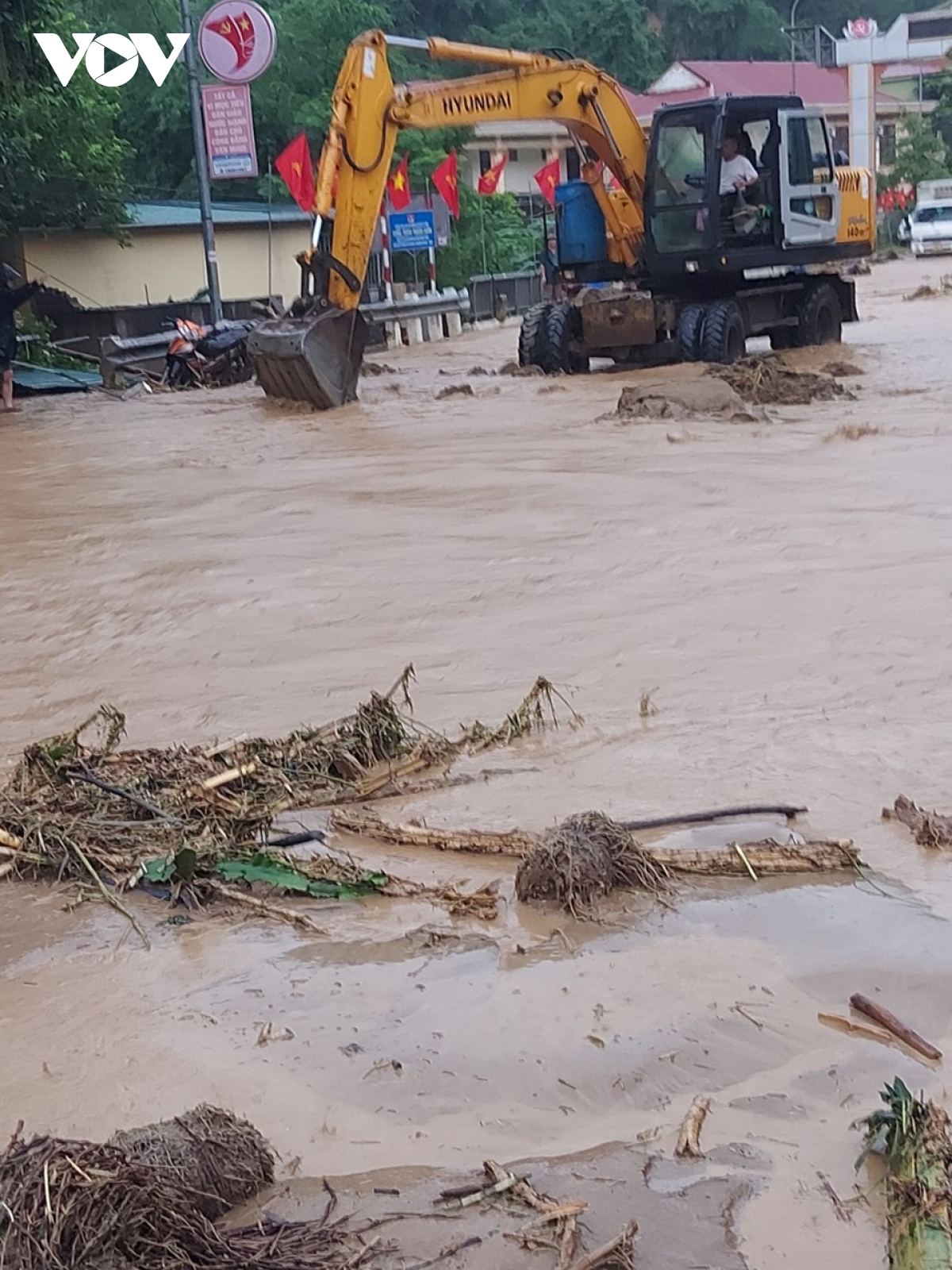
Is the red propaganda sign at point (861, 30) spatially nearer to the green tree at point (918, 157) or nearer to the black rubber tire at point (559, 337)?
the green tree at point (918, 157)

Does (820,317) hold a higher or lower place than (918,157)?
lower

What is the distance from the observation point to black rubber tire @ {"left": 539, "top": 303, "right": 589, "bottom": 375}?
56.7ft

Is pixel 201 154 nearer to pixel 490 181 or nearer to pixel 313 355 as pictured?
pixel 313 355

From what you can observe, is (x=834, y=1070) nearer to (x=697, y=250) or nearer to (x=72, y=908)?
(x=72, y=908)

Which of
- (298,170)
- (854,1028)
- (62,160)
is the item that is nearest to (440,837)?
(854,1028)

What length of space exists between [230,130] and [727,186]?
23.6 ft

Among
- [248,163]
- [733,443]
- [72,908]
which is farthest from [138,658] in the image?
[248,163]

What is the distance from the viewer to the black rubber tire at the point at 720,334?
16.3 m

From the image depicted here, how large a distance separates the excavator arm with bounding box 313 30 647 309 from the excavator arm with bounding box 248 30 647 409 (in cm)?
1

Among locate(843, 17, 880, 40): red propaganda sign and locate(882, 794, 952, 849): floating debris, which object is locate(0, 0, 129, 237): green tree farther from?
locate(843, 17, 880, 40): red propaganda sign

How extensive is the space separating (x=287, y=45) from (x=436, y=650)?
113ft

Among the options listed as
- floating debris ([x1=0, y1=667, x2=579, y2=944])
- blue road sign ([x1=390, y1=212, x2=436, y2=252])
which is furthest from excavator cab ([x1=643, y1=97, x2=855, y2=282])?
floating debris ([x1=0, y1=667, x2=579, y2=944])

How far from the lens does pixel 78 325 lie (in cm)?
2314

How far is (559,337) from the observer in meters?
17.3
